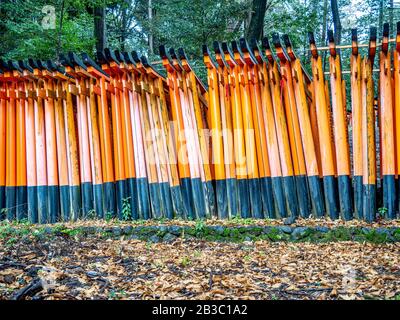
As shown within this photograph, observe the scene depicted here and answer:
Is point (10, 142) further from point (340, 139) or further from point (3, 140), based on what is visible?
point (340, 139)

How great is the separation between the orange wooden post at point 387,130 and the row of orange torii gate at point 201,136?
0.04ft

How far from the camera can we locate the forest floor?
337cm

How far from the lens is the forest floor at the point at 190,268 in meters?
3.37

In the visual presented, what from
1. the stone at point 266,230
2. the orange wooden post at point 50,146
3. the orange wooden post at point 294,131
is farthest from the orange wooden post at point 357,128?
the orange wooden post at point 50,146

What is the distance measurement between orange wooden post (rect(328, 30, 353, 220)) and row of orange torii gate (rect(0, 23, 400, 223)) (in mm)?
15

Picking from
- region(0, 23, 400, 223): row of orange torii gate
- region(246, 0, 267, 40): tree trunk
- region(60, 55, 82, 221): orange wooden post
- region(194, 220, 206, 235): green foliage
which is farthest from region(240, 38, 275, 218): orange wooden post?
region(246, 0, 267, 40): tree trunk

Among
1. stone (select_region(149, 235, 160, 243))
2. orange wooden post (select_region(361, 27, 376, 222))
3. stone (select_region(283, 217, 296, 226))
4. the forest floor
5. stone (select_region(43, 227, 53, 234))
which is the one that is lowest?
the forest floor

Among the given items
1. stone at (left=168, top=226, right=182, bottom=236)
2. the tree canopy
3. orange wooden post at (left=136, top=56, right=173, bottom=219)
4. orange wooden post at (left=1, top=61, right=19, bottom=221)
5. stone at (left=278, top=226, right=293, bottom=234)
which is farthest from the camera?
the tree canopy

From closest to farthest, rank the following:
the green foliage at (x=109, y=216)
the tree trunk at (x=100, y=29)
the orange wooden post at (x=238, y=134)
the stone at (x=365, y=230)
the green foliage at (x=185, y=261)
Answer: the green foliage at (x=185, y=261) < the stone at (x=365, y=230) < the orange wooden post at (x=238, y=134) < the green foliage at (x=109, y=216) < the tree trunk at (x=100, y=29)

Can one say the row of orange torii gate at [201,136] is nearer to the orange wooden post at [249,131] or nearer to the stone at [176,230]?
the orange wooden post at [249,131]

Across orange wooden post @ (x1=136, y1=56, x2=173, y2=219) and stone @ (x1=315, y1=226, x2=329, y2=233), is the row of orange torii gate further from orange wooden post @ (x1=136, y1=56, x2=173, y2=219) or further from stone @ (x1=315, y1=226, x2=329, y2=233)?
stone @ (x1=315, y1=226, x2=329, y2=233)

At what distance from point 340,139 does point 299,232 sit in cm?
144

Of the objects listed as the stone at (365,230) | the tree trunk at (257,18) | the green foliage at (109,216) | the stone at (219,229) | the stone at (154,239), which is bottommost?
the stone at (154,239)

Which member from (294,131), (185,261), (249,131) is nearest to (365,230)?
(294,131)
